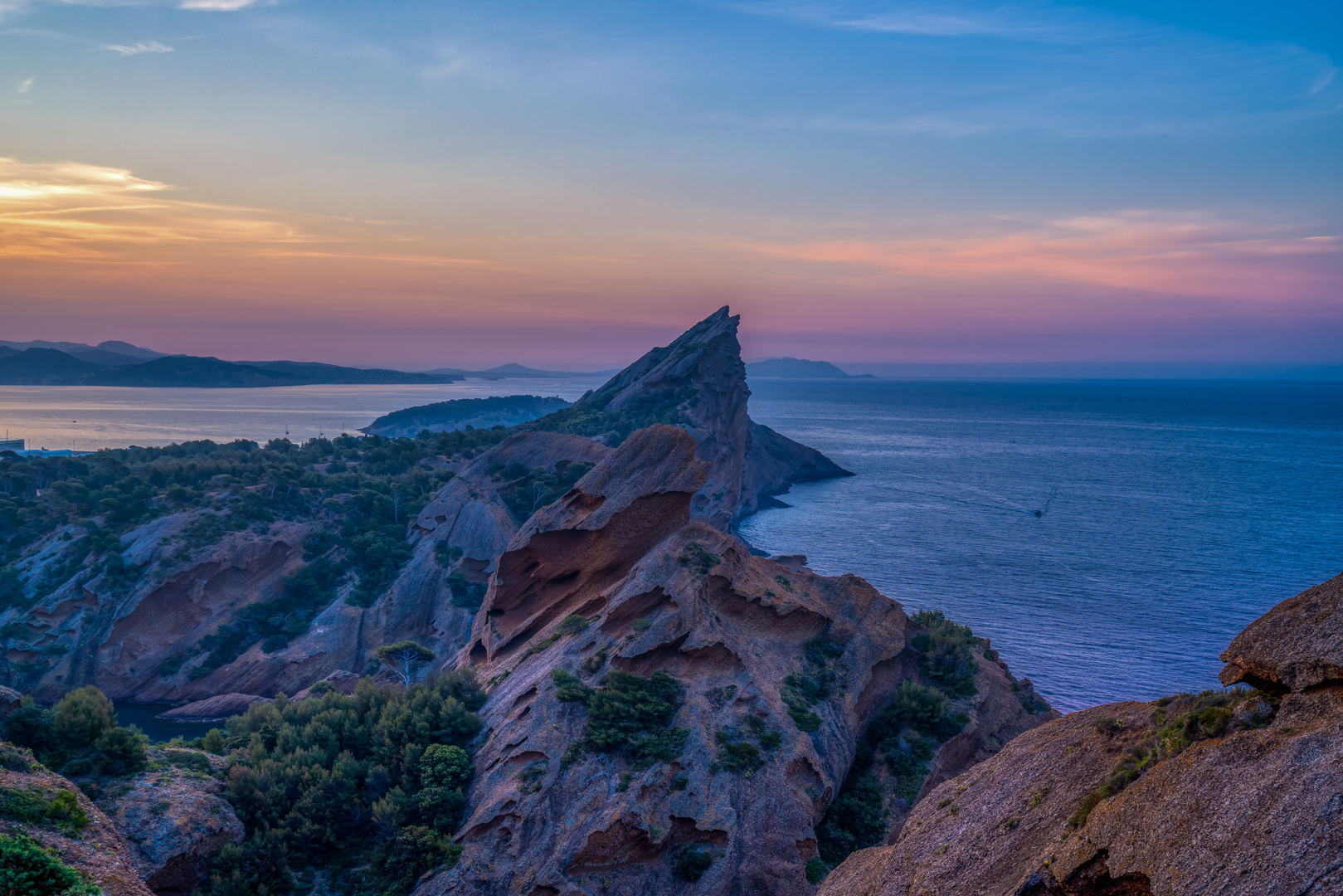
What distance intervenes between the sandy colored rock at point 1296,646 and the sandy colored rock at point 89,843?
2085 centimetres

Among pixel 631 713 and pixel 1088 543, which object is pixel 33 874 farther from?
pixel 1088 543

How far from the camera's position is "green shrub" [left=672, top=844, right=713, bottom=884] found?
20.7 m

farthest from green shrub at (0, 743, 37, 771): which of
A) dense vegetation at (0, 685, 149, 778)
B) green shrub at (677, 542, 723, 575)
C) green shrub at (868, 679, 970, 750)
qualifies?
green shrub at (868, 679, 970, 750)

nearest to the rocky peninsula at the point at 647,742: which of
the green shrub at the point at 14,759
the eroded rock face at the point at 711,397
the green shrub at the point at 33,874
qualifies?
the green shrub at the point at 14,759

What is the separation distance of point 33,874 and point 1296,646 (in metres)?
20.9

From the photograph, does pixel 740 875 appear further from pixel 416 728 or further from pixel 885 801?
pixel 416 728

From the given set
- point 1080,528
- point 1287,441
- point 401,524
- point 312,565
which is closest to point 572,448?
point 401,524

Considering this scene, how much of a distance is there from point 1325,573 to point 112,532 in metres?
107

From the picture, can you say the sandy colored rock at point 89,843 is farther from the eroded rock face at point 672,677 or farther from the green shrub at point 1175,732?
the green shrub at point 1175,732

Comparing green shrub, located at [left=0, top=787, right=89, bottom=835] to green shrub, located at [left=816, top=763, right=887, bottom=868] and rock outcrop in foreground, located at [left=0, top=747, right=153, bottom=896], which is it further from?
green shrub, located at [left=816, top=763, right=887, bottom=868]

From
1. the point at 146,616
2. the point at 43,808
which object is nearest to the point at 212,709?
the point at 146,616

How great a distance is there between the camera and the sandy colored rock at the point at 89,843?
1516 centimetres

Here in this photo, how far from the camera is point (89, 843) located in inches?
653

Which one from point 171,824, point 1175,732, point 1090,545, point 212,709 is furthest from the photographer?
point 1090,545
